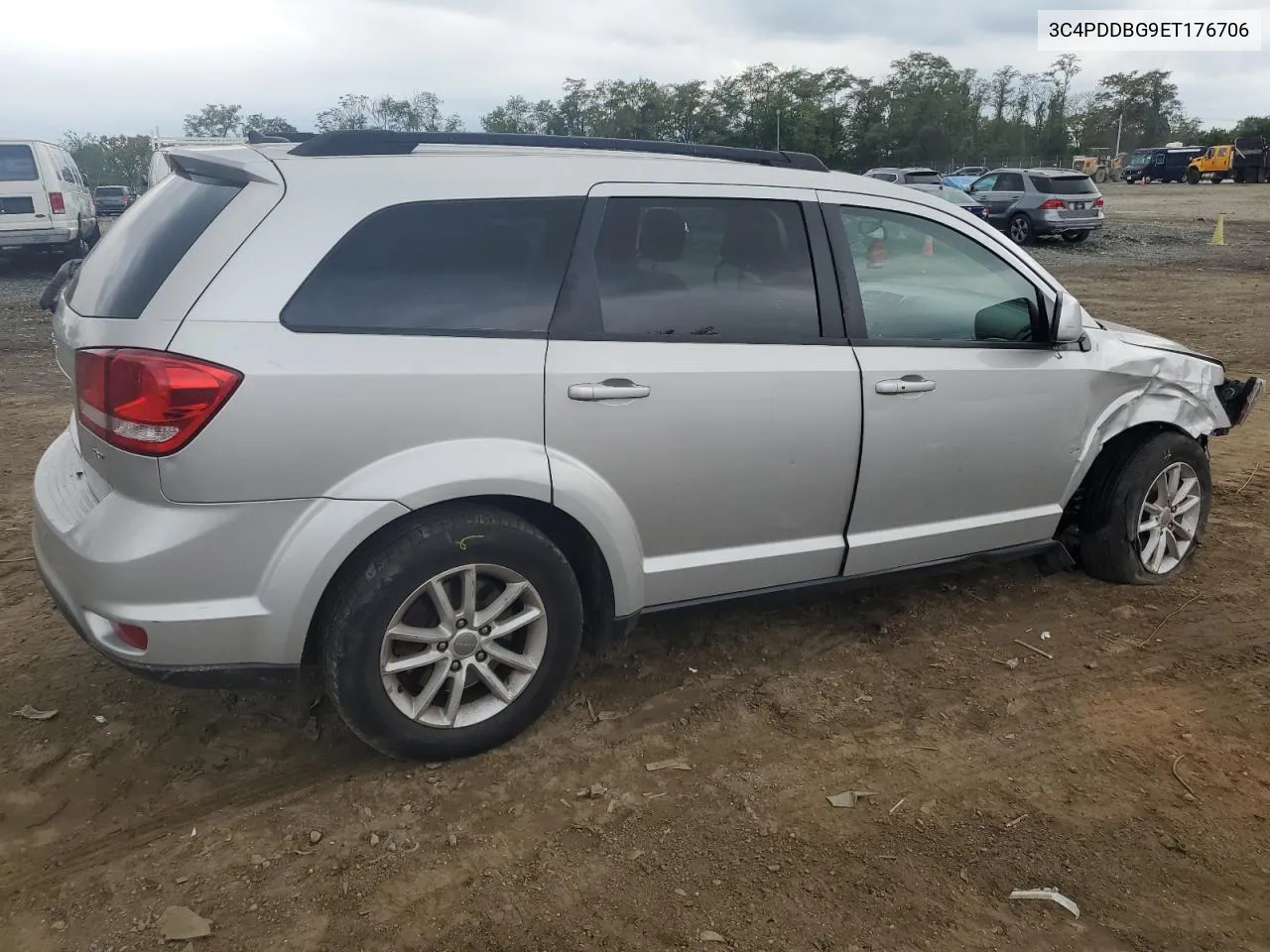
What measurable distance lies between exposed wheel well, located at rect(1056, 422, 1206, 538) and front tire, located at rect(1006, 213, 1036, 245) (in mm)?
19347

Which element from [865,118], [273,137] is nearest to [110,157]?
[865,118]

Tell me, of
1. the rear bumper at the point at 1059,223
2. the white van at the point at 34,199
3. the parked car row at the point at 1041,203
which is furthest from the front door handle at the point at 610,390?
the rear bumper at the point at 1059,223

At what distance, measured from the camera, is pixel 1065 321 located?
3775 mm

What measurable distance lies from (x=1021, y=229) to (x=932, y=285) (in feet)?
67.4

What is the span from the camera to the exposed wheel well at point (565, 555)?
2803 mm

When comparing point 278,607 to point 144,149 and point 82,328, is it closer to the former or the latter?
point 82,328

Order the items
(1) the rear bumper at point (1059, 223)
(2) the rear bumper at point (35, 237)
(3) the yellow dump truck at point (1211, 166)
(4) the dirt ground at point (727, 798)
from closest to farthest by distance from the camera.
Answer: (4) the dirt ground at point (727, 798) → (2) the rear bumper at point (35, 237) → (1) the rear bumper at point (1059, 223) → (3) the yellow dump truck at point (1211, 166)

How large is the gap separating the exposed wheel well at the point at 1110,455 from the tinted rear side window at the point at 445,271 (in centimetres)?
254

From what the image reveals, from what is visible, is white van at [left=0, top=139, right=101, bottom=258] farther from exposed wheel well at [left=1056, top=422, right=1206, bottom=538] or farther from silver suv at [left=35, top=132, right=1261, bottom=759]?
exposed wheel well at [left=1056, top=422, right=1206, bottom=538]

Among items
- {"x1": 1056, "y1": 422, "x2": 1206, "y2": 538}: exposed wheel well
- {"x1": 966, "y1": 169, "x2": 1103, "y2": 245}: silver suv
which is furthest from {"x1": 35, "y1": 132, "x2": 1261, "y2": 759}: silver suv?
{"x1": 966, "y1": 169, "x2": 1103, "y2": 245}: silver suv

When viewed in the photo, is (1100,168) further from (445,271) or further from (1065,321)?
(445,271)

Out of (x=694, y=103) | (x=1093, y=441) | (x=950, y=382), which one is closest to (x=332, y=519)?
(x=950, y=382)

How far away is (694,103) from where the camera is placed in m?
75.1

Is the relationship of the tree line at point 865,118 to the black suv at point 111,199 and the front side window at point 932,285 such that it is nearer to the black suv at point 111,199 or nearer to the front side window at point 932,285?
the black suv at point 111,199
